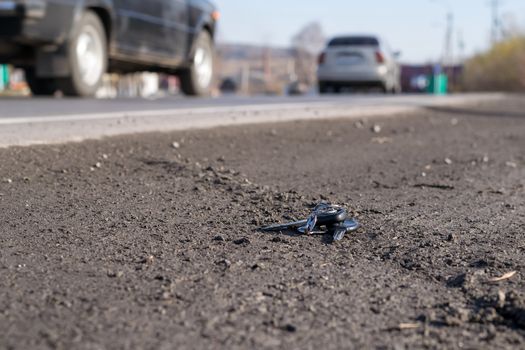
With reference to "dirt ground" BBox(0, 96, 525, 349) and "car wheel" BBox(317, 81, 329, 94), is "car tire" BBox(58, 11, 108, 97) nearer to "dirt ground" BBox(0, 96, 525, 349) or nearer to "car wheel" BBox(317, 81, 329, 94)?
"dirt ground" BBox(0, 96, 525, 349)

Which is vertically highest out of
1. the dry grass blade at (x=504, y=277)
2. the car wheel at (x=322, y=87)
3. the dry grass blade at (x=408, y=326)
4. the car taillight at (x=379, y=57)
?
the car taillight at (x=379, y=57)

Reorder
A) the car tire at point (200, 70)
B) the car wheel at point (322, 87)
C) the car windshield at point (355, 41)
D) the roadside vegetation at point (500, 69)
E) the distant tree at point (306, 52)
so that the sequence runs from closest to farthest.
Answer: the car tire at point (200, 70) < the car wheel at point (322, 87) < the car windshield at point (355, 41) < the roadside vegetation at point (500, 69) < the distant tree at point (306, 52)

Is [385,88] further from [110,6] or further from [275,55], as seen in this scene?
[275,55]

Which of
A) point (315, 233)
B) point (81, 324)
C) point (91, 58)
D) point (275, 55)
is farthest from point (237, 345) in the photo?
point (275, 55)

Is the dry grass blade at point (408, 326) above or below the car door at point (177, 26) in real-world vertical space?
below

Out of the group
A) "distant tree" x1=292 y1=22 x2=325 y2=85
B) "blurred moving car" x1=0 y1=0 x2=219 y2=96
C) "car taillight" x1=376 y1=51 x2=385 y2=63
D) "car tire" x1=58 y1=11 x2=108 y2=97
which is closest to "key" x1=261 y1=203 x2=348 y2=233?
"blurred moving car" x1=0 y1=0 x2=219 y2=96

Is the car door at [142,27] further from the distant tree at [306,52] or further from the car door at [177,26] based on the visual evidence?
the distant tree at [306,52]

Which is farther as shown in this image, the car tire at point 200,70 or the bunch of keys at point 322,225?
the car tire at point 200,70

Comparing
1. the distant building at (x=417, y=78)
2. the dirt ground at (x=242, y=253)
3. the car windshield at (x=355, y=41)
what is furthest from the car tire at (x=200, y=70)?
the distant building at (x=417, y=78)
